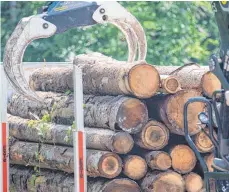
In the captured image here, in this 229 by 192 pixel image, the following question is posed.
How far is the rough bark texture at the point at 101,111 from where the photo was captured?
7.98 m

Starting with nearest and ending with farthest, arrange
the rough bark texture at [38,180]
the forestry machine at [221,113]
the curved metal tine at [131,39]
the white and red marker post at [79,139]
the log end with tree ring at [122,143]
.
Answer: the forestry machine at [221,113] < the white and red marker post at [79,139] < the log end with tree ring at [122,143] < the rough bark texture at [38,180] < the curved metal tine at [131,39]

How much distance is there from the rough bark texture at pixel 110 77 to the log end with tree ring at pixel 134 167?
1.51ft

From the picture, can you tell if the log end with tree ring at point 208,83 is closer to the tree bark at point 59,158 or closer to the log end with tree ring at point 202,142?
the log end with tree ring at point 202,142

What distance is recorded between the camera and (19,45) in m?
8.17

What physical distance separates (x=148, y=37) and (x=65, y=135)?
8.39 meters

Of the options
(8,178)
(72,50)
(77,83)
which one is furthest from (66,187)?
(72,50)

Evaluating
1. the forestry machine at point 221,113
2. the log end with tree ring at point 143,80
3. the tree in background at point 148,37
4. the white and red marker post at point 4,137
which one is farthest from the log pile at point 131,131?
the tree in background at point 148,37

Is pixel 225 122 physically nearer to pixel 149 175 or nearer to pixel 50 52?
pixel 149 175

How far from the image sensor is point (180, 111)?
8109 millimetres

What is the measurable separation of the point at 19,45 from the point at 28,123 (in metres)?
0.88

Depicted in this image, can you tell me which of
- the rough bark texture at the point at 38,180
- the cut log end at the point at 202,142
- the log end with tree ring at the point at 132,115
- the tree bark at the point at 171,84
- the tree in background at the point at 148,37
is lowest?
the rough bark texture at the point at 38,180

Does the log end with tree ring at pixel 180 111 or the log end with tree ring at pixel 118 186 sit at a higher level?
the log end with tree ring at pixel 180 111

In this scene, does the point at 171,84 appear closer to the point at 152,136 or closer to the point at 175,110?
the point at 175,110

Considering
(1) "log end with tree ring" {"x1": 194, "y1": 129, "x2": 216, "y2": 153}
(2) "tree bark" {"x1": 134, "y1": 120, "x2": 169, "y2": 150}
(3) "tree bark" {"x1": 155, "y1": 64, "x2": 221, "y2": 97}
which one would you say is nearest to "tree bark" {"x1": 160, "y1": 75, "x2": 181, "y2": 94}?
(3) "tree bark" {"x1": 155, "y1": 64, "x2": 221, "y2": 97}
